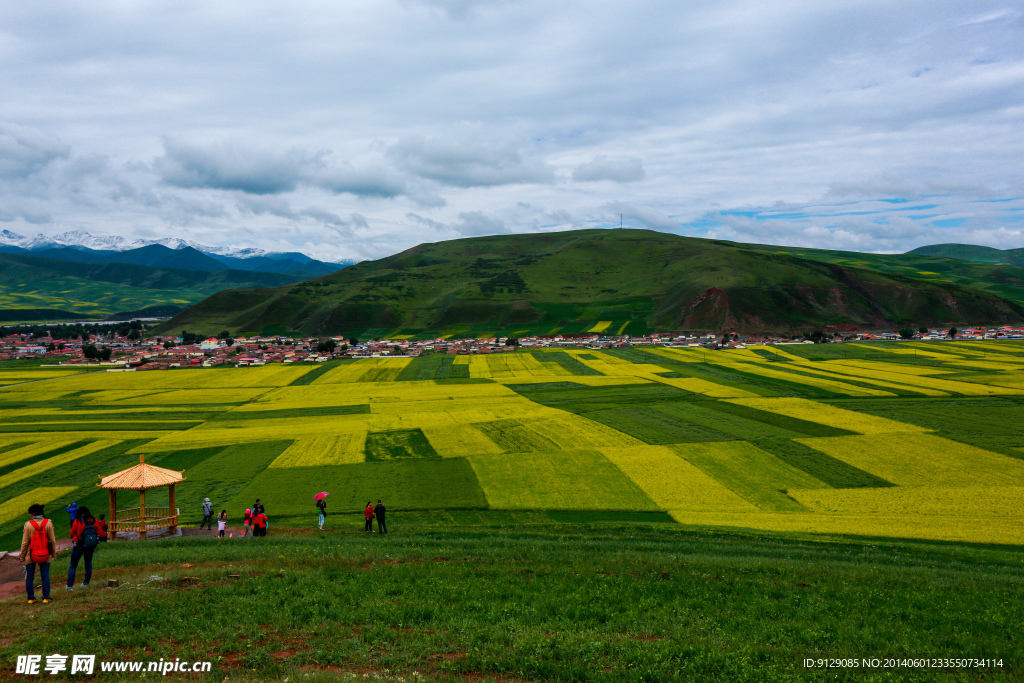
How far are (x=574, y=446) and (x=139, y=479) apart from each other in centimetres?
3399

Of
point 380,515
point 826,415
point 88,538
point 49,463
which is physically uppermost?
point 88,538

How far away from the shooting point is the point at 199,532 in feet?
95.9

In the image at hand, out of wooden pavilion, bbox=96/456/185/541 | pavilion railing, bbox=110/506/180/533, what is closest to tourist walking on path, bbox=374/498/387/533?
wooden pavilion, bbox=96/456/185/541

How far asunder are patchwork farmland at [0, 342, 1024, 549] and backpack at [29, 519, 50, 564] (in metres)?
18.3

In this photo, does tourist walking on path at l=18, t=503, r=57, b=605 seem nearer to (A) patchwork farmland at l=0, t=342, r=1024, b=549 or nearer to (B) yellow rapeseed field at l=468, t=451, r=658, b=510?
(A) patchwork farmland at l=0, t=342, r=1024, b=549

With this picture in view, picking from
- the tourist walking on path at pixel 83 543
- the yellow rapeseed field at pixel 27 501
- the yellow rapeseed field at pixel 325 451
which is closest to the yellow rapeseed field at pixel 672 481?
the yellow rapeseed field at pixel 325 451

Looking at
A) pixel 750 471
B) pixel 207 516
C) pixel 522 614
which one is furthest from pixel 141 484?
pixel 750 471

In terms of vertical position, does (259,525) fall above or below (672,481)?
above

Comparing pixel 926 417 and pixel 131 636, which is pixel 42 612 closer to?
pixel 131 636

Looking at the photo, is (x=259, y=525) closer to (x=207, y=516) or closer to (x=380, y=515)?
(x=207, y=516)

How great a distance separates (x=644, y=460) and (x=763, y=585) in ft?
92.9

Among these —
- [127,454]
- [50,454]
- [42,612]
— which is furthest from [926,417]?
[50,454]

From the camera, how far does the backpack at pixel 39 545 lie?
1477cm

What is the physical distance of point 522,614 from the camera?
→ 14.3m
